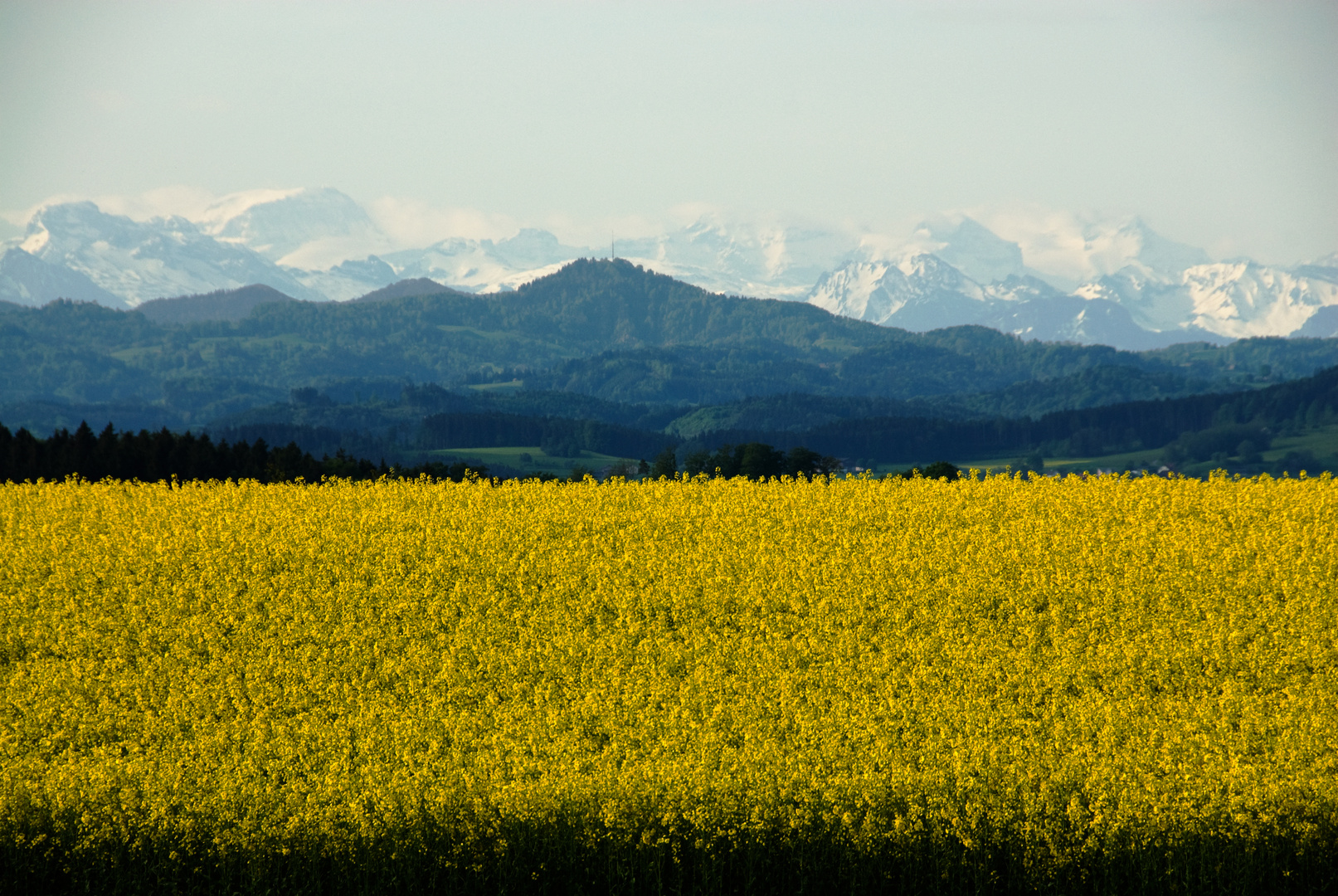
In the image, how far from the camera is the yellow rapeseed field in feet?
46.4

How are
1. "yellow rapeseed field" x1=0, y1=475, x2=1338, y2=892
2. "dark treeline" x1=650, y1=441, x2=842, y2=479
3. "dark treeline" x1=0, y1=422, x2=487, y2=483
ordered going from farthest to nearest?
1. "dark treeline" x1=650, y1=441, x2=842, y2=479
2. "dark treeline" x1=0, y1=422, x2=487, y2=483
3. "yellow rapeseed field" x1=0, y1=475, x2=1338, y2=892

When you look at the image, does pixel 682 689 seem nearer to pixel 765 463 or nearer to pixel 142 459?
pixel 142 459

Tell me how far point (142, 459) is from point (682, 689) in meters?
56.7

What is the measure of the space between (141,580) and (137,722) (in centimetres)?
660

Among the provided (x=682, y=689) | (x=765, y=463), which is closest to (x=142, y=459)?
(x=765, y=463)

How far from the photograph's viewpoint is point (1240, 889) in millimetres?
13672

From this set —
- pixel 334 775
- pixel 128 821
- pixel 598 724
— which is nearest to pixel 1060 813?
pixel 598 724

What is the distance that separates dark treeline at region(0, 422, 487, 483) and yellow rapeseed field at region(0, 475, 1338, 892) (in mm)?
35048

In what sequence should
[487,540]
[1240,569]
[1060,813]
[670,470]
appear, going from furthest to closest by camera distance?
[670,470] < [487,540] < [1240,569] < [1060,813]

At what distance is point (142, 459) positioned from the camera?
64.6 metres

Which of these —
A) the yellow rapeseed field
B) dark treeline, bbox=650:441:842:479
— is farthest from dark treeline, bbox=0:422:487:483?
the yellow rapeseed field

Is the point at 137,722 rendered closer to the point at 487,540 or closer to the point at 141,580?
the point at 141,580

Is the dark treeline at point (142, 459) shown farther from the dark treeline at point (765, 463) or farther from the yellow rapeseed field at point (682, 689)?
the yellow rapeseed field at point (682, 689)

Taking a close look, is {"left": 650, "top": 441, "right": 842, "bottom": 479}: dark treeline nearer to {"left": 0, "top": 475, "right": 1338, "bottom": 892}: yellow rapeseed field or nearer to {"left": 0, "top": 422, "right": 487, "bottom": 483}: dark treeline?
{"left": 0, "top": 422, "right": 487, "bottom": 483}: dark treeline
